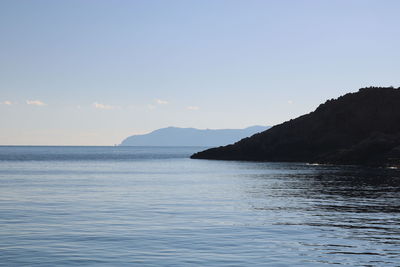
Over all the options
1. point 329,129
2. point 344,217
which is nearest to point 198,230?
point 344,217

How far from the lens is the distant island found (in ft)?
525

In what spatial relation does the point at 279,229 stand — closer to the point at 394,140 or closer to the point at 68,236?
the point at 68,236

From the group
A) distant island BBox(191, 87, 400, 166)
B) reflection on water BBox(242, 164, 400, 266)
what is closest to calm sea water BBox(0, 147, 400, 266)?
reflection on water BBox(242, 164, 400, 266)

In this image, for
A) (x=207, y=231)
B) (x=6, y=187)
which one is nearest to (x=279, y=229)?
(x=207, y=231)

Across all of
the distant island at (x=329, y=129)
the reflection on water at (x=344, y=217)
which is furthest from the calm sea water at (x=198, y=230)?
the distant island at (x=329, y=129)

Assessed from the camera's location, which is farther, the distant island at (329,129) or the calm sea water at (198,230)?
the distant island at (329,129)

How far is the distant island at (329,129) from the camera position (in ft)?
525

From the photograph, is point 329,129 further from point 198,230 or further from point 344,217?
point 198,230

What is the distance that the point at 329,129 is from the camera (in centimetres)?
16588

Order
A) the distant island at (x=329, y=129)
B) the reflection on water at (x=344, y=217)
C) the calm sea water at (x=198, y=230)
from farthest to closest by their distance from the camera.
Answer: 1. the distant island at (x=329, y=129)
2. the reflection on water at (x=344, y=217)
3. the calm sea water at (x=198, y=230)

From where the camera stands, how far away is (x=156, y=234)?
93.5ft

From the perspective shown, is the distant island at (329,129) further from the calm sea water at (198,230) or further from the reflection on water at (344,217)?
the calm sea water at (198,230)

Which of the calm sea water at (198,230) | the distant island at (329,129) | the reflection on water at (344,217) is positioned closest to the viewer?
the calm sea water at (198,230)

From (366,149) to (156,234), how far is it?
108546mm
